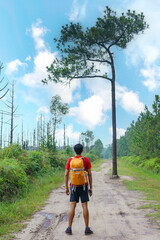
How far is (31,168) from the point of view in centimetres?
1260

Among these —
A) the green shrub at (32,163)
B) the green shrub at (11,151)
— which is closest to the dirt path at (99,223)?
the green shrub at (32,163)

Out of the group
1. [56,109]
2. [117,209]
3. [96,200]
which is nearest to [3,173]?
[96,200]

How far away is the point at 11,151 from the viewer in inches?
480

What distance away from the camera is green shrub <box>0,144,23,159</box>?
11497 millimetres

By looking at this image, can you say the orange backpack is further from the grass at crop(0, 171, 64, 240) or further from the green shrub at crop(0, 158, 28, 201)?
the green shrub at crop(0, 158, 28, 201)

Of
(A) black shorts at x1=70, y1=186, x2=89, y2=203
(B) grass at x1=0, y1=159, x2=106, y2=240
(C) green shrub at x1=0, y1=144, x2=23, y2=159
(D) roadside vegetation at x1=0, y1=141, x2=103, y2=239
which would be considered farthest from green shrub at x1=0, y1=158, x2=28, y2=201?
(A) black shorts at x1=70, y1=186, x2=89, y2=203

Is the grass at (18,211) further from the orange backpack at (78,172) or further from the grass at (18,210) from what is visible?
the orange backpack at (78,172)

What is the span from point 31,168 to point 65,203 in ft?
17.1

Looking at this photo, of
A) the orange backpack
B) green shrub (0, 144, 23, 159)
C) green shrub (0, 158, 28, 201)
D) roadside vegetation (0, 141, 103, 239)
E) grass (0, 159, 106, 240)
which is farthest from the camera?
green shrub (0, 144, 23, 159)

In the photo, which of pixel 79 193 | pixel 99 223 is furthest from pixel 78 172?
pixel 99 223

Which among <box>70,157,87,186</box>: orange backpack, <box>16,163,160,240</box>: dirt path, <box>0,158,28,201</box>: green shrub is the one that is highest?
<box>70,157,87,186</box>: orange backpack

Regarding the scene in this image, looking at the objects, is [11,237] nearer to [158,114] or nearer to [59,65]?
→ [59,65]

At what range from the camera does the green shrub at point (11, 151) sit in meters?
11.5

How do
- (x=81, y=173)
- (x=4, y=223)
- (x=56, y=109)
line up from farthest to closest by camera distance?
1. (x=56, y=109)
2. (x=4, y=223)
3. (x=81, y=173)
